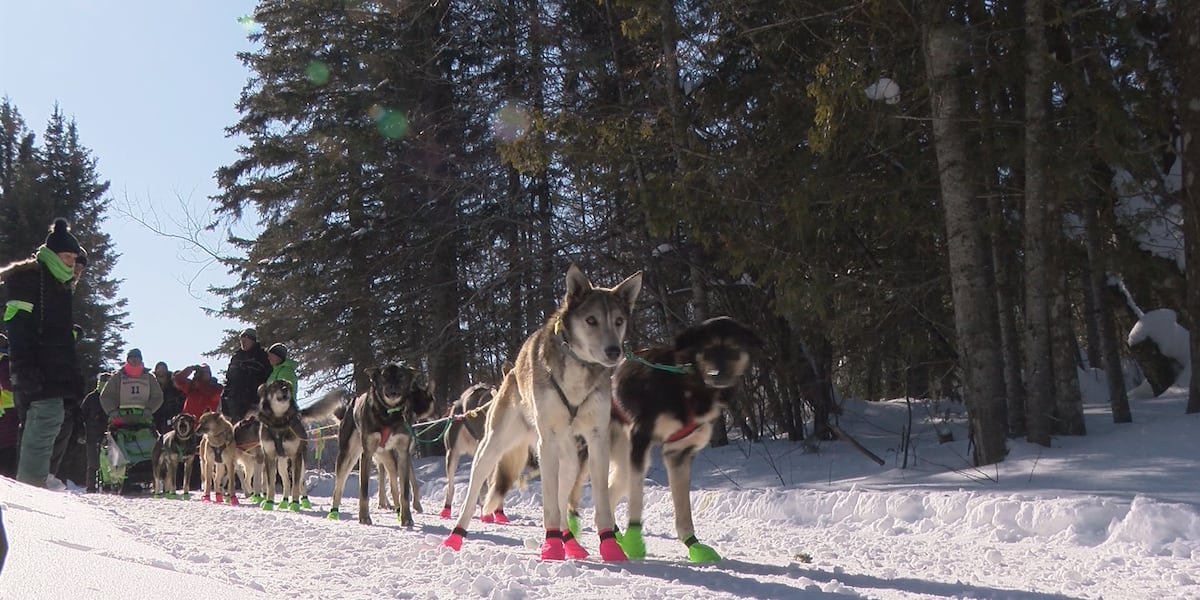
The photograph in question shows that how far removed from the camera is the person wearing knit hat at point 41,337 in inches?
282

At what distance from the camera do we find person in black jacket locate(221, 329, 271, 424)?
47.3 feet

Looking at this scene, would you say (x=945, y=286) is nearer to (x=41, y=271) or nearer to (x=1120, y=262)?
(x=1120, y=262)

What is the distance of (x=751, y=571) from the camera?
5.14 meters

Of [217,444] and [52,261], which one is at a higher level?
[52,261]

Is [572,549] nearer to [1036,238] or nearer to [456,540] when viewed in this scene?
[456,540]

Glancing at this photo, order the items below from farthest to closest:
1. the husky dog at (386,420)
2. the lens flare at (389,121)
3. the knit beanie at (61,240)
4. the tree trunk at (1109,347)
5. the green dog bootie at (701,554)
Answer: the lens flare at (389,121), the tree trunk at (1109,347), the husky dog at (386,420), the knit beanie at (61,240), the green dog bootie at (701,554)

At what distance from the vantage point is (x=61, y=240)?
7.35 metres

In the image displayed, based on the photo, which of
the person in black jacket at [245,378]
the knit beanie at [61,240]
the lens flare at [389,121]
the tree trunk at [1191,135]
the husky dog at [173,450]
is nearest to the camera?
the knit beanie at [61,240]

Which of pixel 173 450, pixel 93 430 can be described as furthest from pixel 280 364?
pixel 93 430

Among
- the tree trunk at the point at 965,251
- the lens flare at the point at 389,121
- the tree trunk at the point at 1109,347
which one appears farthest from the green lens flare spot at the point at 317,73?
the tree trunk at the point at 1109,347

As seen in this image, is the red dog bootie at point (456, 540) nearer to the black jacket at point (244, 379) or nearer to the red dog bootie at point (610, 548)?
the red dog bootie at point (610, 548)

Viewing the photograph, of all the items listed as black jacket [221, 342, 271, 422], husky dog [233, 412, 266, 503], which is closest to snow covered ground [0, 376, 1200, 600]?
husky dog [233, 412, 266, 503]

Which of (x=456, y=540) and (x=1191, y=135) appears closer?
(x=456, y=540)

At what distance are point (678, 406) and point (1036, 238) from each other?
6.03m
